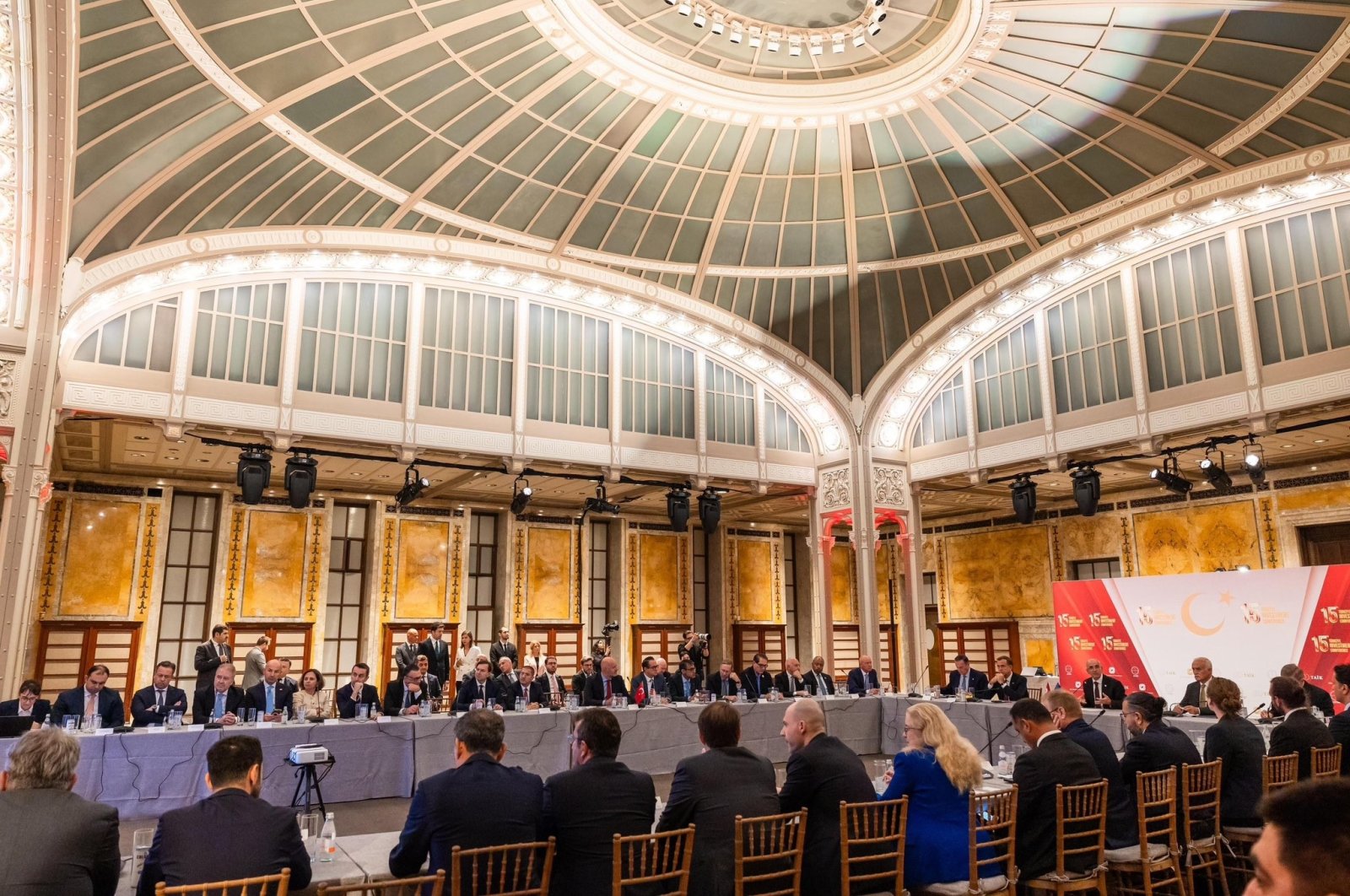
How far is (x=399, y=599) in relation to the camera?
16312 millimetres

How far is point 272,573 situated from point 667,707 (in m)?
8.65

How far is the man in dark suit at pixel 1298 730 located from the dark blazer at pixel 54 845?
19.8 ft

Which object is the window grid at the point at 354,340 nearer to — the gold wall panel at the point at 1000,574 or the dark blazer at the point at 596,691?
the dark blazer at the point at 596,691

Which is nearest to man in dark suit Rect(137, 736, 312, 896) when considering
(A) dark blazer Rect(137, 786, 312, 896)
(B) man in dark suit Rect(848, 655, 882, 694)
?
(A) dark blazer Rect(137, 786, 312, 896)

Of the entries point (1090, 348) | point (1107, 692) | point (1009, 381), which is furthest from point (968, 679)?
point (1090, 348)

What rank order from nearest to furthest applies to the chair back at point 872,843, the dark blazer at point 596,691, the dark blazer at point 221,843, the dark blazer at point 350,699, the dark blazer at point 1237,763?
the dark blazer at point 221,843 < the chair back at point 872,843 < the dark blazer at point 1237,763 < the dark blazer at point 350,699 < the dark blazer at point 596,691

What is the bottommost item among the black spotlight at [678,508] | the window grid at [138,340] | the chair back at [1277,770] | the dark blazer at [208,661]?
the chair back at [1277,770]

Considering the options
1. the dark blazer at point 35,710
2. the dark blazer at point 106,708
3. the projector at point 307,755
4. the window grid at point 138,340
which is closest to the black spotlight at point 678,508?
the window grid at point 138,340

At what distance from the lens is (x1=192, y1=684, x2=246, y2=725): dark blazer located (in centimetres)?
849

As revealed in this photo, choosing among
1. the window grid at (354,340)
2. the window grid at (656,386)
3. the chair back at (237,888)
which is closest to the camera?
the chair back at (237,888)


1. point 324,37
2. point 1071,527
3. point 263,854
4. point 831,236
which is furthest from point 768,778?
point 1071,527

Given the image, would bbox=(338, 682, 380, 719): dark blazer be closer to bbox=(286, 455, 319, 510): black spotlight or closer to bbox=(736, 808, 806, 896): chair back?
bbox=(286, 455, 319, 510): black spotlight

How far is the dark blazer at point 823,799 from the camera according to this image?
401 cm

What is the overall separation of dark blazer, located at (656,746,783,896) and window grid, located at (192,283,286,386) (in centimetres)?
952
